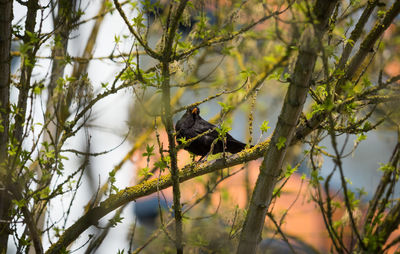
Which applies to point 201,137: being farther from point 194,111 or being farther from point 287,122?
point 287,122

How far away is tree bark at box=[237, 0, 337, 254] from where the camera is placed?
77.0 inches

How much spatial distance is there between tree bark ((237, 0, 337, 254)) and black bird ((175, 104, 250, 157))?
61.6 inches

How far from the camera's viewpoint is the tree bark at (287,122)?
196 cm

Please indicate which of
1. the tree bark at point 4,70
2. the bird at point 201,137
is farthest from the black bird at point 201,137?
the tree bark at point 4,70

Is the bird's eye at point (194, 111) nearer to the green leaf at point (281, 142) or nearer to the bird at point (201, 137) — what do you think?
the bird at point (201, 137)

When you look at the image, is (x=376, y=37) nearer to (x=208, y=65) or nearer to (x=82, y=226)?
(x=82, y=226)

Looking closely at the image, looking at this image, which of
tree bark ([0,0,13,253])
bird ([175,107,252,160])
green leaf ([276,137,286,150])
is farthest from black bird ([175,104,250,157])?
green leaf ([276,137,286,150])

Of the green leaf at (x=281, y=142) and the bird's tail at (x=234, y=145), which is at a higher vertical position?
the bird's tail at (x=234, y=145)

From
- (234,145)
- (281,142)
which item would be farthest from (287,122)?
(234,145)

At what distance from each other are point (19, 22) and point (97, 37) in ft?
5.75

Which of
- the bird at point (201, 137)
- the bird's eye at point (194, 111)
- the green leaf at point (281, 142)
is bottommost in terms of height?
the green leaf at point (281, 142)

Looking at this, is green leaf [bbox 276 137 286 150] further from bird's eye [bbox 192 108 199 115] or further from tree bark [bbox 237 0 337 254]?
bird's eye [bbox 192 108 199 115]

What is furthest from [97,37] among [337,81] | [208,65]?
[337,81]

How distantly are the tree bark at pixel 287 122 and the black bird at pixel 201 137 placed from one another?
1.56 meters
